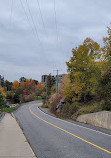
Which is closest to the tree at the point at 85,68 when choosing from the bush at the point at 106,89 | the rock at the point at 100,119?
the bush at the point at 106,89

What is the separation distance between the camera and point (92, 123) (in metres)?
18.5

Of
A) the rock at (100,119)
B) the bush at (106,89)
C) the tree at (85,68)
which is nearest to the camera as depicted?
the rock at (100,119)

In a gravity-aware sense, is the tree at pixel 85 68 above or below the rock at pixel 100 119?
above

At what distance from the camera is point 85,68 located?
27938 mm

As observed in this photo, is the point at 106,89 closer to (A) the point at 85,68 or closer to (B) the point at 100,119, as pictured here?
(B) the point at 100,119

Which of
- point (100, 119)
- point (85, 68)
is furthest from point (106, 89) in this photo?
point (85, 68)

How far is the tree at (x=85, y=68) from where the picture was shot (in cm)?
2780

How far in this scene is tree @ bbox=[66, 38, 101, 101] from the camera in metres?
27.8

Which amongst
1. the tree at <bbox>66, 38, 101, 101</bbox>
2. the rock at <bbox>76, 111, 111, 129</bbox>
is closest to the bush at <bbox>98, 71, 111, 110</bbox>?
the rock at <bbox>76, 111, 111, 129</bbox>

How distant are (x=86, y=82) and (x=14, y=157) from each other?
21925 millimetres

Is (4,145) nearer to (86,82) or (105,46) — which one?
(105,46)

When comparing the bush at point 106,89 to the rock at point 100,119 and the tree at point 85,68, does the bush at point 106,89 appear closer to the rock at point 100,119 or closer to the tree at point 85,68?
the rock at point 100,119

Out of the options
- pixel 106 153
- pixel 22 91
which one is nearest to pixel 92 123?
pixel 106 153

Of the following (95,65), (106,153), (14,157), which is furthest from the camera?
(95,65)
